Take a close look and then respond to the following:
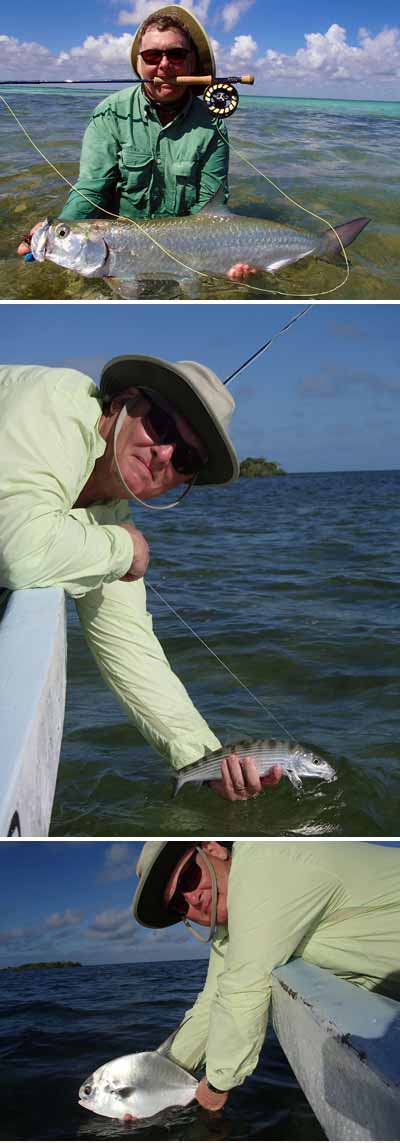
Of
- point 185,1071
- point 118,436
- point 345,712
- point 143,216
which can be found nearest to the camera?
point 118,436

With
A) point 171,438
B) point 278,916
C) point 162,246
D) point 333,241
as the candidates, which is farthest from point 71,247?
point 278,916

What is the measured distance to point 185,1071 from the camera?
12.7ft

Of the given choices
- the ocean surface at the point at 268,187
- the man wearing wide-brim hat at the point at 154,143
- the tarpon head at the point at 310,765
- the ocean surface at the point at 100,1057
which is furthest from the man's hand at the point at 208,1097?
the man wearing wide-brim hat at the point at 154,143

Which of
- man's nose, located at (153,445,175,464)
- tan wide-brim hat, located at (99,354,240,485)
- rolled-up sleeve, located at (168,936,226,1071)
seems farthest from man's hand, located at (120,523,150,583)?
rolled-up sleeve, located at (168,936,226,1071)

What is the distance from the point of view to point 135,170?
15.6ft

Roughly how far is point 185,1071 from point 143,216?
3947 millimetres

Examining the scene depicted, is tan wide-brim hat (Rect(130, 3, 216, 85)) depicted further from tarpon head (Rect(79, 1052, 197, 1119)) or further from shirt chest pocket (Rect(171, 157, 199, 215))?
tarpon head (Rect(79, 1052, 197, 1119))

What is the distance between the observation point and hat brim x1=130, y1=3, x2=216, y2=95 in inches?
171

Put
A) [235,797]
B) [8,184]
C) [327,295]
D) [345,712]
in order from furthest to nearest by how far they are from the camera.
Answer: [8,184] → [327,295] → [345,712] → [235,797]

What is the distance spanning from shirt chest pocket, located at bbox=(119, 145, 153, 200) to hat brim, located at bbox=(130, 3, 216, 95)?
1.33ft

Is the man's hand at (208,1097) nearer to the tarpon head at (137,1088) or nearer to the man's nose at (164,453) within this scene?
the tarpon head at (137,1088)

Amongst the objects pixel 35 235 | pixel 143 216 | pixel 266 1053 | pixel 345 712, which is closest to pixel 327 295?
pixel 143 216

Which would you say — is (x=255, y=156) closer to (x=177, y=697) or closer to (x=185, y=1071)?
(x=177, y=697)

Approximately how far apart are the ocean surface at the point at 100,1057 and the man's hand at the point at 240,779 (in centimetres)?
123
